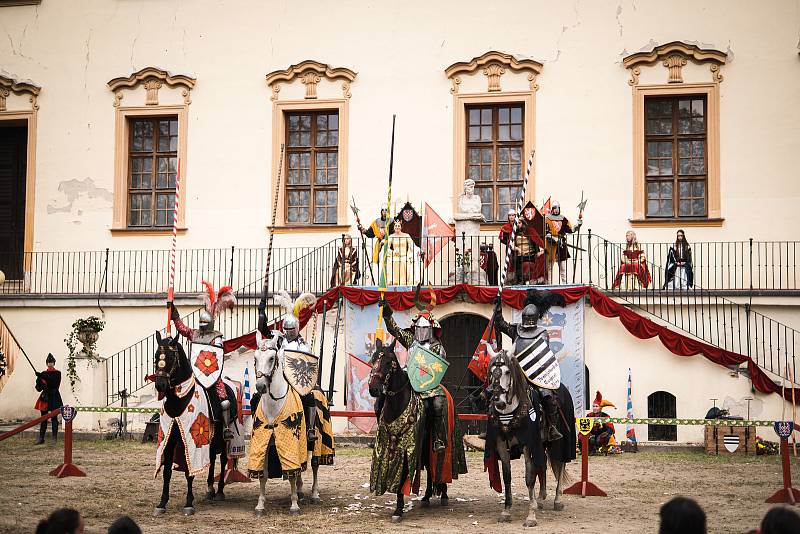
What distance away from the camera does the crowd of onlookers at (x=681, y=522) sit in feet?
16.9

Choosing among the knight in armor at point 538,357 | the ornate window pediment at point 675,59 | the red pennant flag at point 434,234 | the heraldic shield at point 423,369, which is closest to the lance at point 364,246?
the red pennant flag at point 434,234

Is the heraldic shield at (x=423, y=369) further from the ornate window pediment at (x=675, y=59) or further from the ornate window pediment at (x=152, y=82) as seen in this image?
the ornate window pediment at (x=152, y=82)

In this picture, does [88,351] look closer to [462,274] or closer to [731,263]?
[462,274]

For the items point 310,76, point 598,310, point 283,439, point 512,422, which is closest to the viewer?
point 512,422

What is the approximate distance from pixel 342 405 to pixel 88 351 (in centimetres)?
550

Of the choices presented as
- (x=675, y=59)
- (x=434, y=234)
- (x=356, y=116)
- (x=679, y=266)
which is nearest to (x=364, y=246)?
(x=434, y=234)

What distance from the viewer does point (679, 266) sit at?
2125cm

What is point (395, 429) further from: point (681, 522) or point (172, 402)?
point (681, 522)

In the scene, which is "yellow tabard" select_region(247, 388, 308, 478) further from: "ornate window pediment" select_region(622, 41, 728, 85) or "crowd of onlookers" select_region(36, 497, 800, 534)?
"ornate window pediment" select_region(622, 41, 728, 85)

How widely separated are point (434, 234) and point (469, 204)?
0.97 m

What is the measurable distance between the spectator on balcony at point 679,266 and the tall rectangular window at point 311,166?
305 inches

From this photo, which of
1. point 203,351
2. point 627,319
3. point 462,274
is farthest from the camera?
point 462,274

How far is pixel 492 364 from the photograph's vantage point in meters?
11.5

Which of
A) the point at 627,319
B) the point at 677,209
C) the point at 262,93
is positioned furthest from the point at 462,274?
the point at 262,93
